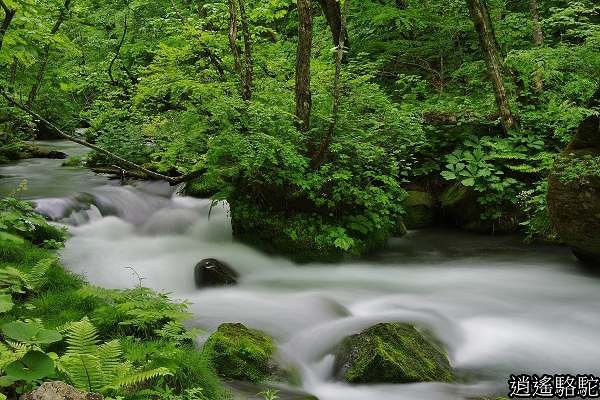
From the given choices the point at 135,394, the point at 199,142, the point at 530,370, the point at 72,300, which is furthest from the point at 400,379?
the point at 199,142

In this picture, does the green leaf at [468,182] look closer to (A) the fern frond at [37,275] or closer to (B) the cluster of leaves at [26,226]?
(B) the cluster of leaves at [26,226]

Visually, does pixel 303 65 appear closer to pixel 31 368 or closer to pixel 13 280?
pixel 13 280

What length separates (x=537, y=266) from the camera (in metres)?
8.73

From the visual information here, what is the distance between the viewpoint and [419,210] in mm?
11039

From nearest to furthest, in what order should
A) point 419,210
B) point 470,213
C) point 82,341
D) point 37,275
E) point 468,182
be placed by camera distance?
1. point 82,341
2. point 37,275
3. point 468,182
4. point 470,213
5. point 419,210

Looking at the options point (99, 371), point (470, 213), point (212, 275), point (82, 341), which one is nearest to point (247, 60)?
point (212, 275)

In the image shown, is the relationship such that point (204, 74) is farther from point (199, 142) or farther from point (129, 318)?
point (129, 318)

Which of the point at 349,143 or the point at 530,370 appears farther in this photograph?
the point at 349,143

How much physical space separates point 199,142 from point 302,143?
184 cm

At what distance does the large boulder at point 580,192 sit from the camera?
7.27 m

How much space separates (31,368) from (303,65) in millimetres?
7214

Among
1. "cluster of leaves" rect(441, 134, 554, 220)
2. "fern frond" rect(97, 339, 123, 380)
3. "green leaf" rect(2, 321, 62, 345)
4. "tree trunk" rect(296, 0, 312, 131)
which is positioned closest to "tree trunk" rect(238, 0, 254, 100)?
"tree trunk" rect(296, 0, 312, 131)

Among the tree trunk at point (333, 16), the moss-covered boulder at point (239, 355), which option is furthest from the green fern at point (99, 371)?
the tree trunk at point (333, 16)

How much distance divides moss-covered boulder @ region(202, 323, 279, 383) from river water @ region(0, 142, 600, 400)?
46 cm
